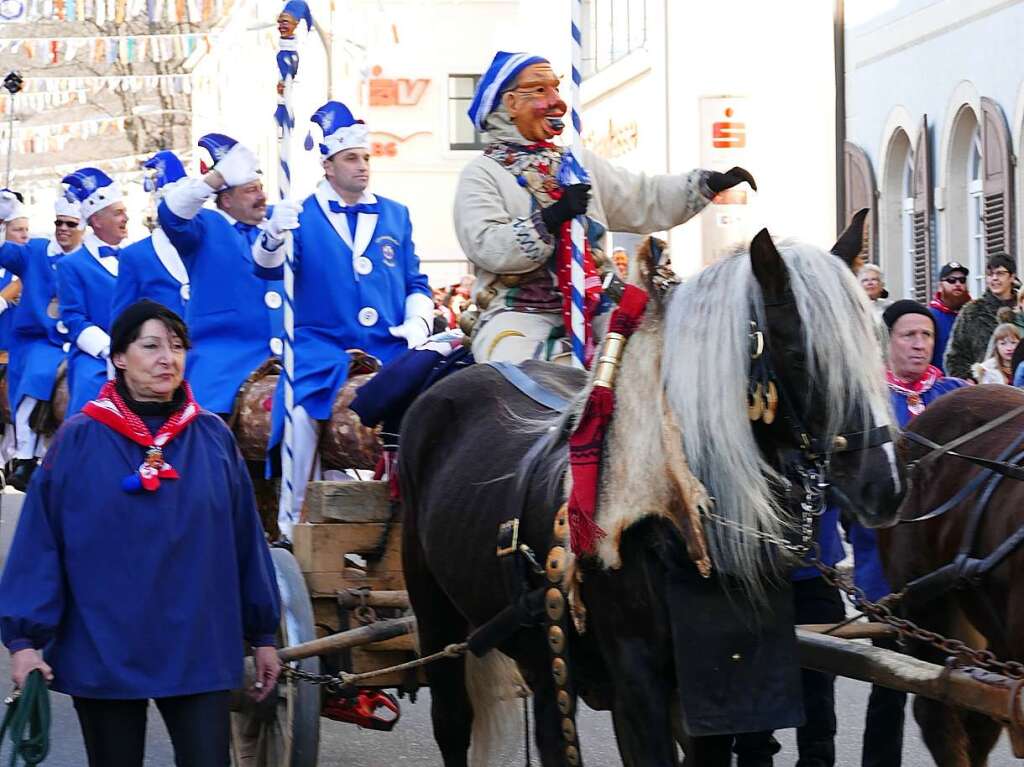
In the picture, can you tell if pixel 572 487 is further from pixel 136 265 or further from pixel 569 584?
pixel 136 265

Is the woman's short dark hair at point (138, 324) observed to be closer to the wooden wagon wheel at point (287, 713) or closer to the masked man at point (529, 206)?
the masked man at point (529, 206)

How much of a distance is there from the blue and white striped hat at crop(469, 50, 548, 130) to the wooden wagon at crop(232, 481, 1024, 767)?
1.36 metres

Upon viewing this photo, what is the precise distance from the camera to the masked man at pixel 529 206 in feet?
20.9

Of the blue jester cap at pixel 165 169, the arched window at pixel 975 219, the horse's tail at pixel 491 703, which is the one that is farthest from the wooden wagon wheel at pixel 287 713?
the arched window at pixel 975 219

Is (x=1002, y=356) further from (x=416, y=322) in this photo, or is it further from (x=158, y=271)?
(x=158, y=271)

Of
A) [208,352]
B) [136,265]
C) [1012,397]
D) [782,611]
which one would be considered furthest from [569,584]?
[136,265]

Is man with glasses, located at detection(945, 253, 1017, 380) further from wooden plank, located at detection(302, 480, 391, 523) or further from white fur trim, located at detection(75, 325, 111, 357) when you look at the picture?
wooden plank, located at detection(302, 480, 391, 523)

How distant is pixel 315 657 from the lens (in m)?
6.55

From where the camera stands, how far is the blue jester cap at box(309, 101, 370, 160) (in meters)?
8.16

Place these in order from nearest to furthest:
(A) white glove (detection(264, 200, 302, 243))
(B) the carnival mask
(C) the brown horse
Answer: (C) the brown horse < (B) the carnival mask < (A) white glove (detection(264, 200, 302, 243))

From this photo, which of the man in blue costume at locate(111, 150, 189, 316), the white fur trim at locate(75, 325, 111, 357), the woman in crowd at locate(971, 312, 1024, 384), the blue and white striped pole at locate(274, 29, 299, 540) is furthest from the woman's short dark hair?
the woman in crowd at locate(971, 312, 1024, 384)

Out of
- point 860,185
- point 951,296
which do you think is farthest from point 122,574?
point 860,185

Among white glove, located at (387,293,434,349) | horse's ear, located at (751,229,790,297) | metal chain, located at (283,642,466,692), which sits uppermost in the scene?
horse's ear, located at (751,229,790,297)

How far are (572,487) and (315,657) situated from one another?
77.1 inches
